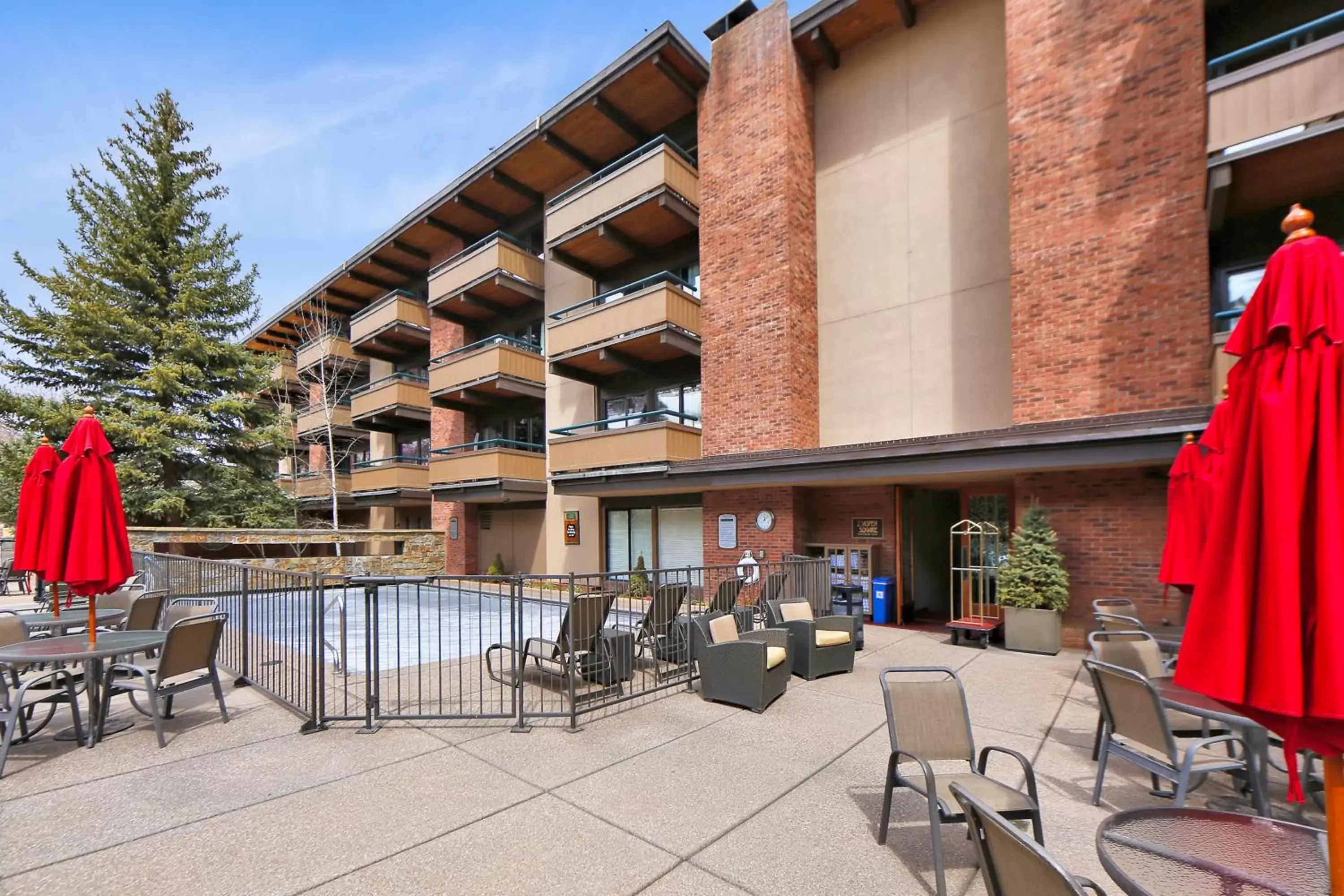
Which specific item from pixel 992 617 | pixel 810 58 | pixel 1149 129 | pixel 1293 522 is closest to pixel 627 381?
pixel 810 58

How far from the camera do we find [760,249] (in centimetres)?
1423

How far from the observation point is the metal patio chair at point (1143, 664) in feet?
15.5

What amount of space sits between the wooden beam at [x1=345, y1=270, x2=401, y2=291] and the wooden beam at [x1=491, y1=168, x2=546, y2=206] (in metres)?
9.99

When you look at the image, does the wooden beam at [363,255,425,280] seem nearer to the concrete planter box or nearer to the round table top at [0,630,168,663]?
the round table top at [0,630,168,663]

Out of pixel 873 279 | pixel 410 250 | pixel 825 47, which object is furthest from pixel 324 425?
pixel 825 47

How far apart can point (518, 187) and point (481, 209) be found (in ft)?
7.49

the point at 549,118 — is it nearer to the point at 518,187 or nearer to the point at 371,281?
the point at 518,187

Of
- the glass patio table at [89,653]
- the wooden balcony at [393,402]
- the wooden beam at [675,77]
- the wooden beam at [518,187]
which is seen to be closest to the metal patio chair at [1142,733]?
the glass patio table at [89,653]

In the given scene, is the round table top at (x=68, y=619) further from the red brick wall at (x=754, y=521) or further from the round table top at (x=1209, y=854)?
the red brick wall at (x=754, y=521)

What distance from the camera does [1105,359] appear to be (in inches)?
385

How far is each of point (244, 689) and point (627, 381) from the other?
41.2 feet

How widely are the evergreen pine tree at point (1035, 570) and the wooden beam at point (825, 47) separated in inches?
459

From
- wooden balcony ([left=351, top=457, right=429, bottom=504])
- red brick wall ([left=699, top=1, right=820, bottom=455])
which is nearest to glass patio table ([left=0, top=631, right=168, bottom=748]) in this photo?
red brick wall ([left=699, top=1, right=820, bottom=455])

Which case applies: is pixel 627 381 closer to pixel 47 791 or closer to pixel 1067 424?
pixel 1067 424
